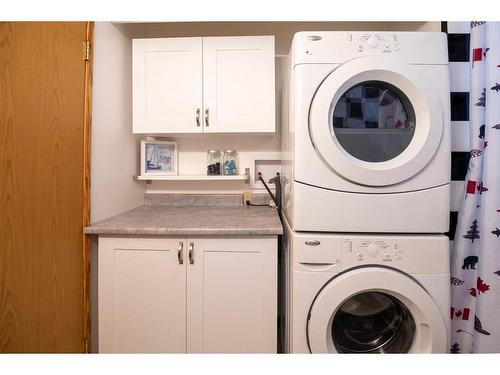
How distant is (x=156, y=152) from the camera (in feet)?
5.79

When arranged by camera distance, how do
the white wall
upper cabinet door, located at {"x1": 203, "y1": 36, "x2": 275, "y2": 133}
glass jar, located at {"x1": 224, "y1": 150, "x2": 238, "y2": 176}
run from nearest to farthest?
the white wall, upper cabinet door, located at {"x1": 203, "y1": 36, "x2": 275, "y2": 133}, glass jar, located at {"x1": 224, "y1": 150, "x2": 238, "y2": 176}

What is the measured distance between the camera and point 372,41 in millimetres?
1015

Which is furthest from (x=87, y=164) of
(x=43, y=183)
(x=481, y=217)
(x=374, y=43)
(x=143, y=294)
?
(x=481, y=217)

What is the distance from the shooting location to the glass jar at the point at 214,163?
70.2 inches

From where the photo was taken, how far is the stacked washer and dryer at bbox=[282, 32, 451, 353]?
3.28ft

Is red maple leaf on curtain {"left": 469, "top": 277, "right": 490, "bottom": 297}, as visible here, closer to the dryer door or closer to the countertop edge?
the dryer door

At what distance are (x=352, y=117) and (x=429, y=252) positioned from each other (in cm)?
67

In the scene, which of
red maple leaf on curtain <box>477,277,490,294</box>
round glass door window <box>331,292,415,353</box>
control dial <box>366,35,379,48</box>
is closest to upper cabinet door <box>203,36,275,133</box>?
control dial <box>366,35,379,48</box>

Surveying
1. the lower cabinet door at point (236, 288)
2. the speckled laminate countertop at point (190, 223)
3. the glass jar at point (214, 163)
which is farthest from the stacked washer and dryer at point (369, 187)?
the glass jar at point (214, 163)

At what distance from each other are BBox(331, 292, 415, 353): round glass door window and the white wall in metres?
1.37

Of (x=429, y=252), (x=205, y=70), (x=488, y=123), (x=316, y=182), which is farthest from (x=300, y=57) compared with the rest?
(x=429, y=252)

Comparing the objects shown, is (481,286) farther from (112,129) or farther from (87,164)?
(112,129)

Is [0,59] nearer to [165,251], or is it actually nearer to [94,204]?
[94,204]


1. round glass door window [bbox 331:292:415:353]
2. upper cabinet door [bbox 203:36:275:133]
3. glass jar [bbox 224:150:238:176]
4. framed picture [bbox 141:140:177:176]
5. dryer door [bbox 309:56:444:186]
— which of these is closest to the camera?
dryer door [bbox 309:56:444:186]
